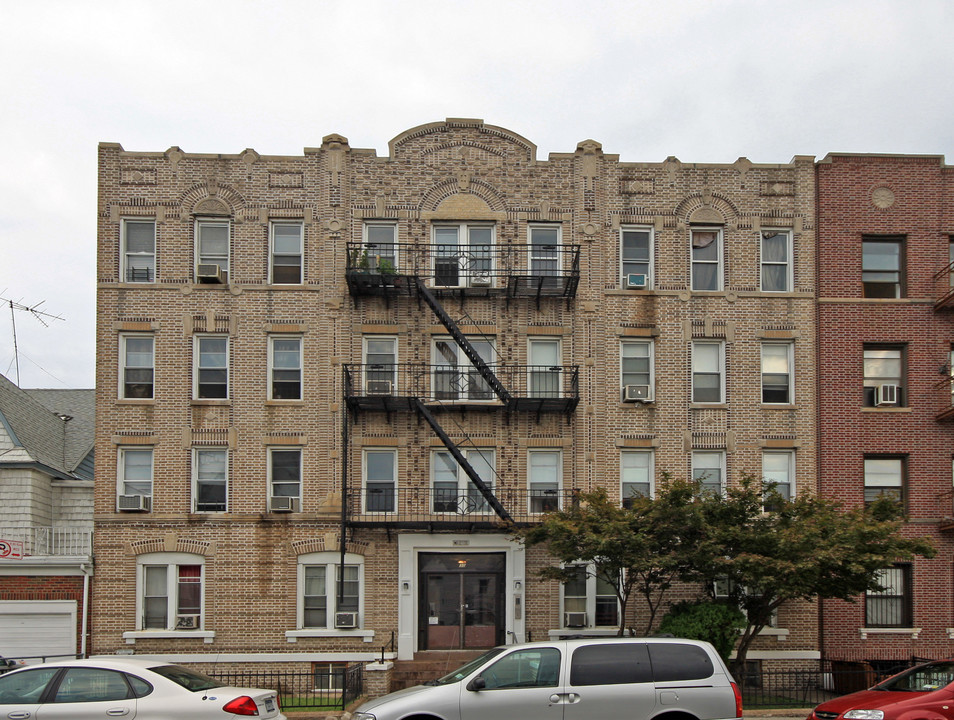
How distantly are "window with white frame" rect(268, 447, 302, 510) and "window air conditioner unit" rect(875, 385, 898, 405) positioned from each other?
14.4 m

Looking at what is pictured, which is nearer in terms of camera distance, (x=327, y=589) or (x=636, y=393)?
(x=327, y=589)

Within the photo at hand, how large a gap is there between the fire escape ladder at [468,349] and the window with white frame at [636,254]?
435cm

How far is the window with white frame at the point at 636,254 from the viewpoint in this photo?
2634 cm

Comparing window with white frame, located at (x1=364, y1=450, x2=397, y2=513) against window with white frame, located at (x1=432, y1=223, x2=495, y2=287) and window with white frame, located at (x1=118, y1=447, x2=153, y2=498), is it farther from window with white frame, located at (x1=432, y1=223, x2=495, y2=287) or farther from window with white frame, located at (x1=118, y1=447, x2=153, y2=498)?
window with white frame, located at (x1=118, y1=447, x2=153, y2=498)

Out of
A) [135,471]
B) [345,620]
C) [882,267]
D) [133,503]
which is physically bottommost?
[345,620]

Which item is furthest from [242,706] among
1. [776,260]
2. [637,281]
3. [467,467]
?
[776,260]

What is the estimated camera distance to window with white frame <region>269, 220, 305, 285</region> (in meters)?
26.1

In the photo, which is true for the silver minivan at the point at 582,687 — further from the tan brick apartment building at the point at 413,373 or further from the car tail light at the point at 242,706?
the tan brick apartment building at the point at 413,373

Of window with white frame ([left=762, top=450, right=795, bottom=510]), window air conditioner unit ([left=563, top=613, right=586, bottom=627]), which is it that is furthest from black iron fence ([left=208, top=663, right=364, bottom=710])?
window with white frame ([left=762, top=450, right=795, bottom=510])

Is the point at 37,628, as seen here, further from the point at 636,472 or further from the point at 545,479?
the point at 636,472

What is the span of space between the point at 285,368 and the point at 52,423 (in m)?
9.65

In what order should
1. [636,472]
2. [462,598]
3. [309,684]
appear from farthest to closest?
[636,472]
[462,598]
[309,684]

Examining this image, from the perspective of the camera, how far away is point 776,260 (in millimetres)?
26547

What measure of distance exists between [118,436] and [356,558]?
6.53 m
